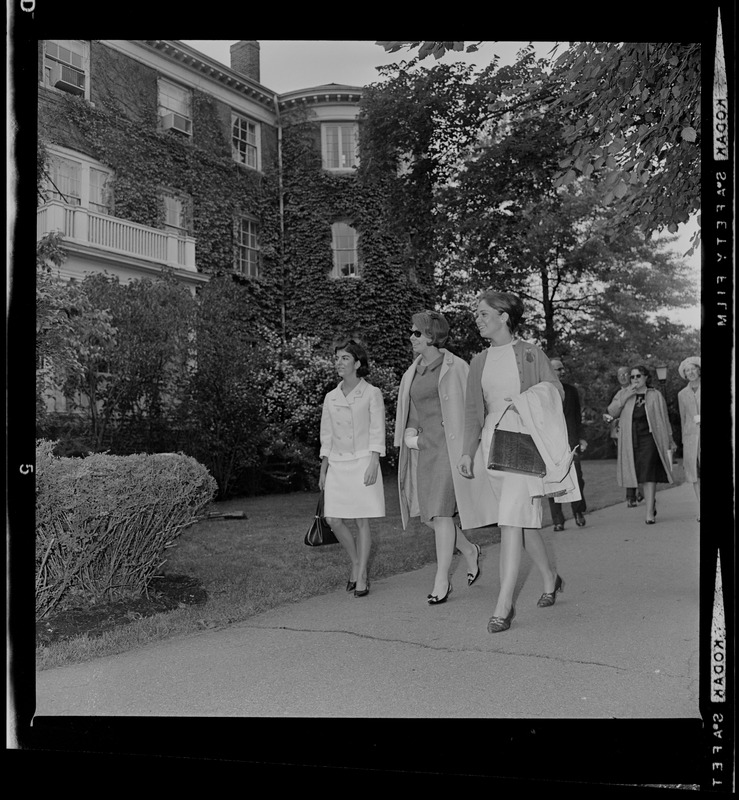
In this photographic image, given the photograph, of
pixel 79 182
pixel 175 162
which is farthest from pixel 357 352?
pixel 79 182

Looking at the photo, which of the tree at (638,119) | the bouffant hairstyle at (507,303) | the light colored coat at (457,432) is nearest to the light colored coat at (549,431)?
the bouffant hairstyle at (507,303)

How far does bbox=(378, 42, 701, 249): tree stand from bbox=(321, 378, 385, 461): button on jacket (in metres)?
1.88

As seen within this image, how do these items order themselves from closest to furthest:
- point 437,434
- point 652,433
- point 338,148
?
point 338,148
point 437,434
point 652,433

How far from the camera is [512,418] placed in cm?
448

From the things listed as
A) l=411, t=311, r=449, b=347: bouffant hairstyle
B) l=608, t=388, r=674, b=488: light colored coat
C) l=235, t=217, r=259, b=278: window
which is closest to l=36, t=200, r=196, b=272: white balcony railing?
l=235, t=217, r=259, b=278: window

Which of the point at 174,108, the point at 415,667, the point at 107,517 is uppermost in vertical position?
the point at 174,108

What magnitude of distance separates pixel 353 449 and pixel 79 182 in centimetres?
239

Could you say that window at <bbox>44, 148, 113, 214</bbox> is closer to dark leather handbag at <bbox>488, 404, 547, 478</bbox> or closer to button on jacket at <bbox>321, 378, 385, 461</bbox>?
button on jacket at <bbox>321, 378, 385, 461</bbox>

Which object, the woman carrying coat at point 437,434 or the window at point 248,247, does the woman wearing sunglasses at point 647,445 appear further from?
the window at point 248,247

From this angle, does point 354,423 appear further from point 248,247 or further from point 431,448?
point 248,247

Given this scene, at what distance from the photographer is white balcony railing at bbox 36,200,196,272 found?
476 centimetres

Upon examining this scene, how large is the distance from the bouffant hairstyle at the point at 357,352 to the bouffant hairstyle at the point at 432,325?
482 mm

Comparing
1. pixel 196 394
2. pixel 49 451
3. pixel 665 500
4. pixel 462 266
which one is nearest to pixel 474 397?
pixel 462 266
